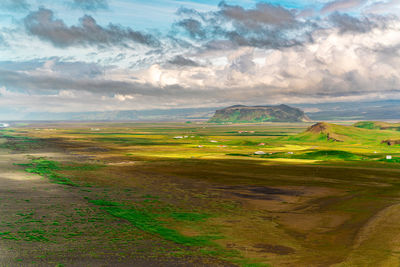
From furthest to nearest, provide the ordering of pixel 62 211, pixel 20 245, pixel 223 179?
pixel 223 179
pixel 62 211
pixel 20 245

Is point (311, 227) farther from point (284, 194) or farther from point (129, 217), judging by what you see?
point (129, 217)

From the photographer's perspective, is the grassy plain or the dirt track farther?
the grassy plain

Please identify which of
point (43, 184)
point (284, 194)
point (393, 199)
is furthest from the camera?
point (43, 184)

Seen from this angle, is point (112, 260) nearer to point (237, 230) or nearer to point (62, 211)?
point (237, 230)

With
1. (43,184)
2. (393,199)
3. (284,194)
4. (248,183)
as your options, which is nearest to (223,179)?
(248,183)

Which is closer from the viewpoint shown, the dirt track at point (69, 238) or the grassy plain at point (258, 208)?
the dirt track at point (69, 238)

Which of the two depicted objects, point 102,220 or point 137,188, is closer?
point 102,220

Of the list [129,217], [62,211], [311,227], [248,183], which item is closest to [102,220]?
[129,217]

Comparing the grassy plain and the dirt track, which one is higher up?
the dirt track

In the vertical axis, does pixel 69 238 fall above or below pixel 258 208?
above

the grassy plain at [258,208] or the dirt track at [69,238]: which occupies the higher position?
the dirt track at [69,238]

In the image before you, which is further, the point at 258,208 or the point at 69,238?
the point at 258,208
